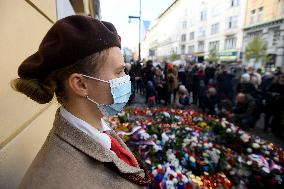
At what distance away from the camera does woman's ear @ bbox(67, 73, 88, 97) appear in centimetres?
132

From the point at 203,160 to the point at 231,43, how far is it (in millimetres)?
36827

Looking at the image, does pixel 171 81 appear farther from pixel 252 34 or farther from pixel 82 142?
pixel 252 34

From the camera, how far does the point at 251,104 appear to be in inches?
269

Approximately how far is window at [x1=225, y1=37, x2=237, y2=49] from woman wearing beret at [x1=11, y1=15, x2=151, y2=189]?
37.4 metres

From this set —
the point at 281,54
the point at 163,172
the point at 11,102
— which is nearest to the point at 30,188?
the point at 11,102

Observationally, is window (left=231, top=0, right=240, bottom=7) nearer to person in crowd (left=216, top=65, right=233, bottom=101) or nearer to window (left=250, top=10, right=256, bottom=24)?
window (left=250, top=10, right=256, bottom=24)

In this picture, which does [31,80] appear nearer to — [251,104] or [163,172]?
[163,172]

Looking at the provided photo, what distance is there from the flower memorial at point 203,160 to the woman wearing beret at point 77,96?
1.42 meters

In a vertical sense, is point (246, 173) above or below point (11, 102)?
below

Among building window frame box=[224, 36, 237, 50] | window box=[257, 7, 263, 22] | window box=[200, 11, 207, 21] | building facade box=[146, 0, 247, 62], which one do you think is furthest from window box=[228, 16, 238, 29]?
window box=[200, 11, 207, 21]

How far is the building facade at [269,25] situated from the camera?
2623 centimetres

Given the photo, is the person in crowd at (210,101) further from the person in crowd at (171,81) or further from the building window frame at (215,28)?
the building window frame at (215,28)

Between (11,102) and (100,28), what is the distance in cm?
68

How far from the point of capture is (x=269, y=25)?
2845cm
